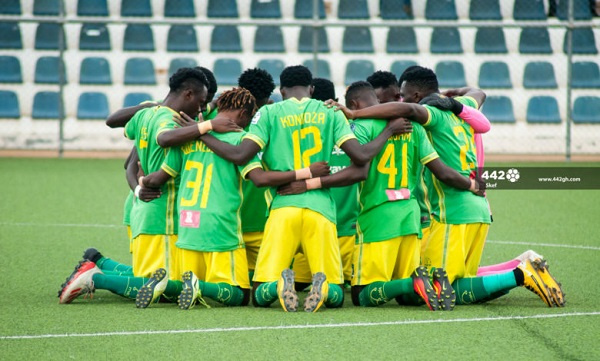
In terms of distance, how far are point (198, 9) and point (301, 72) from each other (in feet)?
44.2

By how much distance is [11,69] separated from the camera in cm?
1870

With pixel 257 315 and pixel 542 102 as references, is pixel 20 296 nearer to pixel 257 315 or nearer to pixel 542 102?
pixel 257 315

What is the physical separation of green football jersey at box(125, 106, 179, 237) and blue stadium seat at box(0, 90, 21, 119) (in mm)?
12172

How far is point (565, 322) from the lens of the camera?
5789 mm

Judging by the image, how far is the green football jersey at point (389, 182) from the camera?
6.41m

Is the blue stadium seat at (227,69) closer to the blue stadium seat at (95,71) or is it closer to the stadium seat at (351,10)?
the blue stadium seat at (95,71)

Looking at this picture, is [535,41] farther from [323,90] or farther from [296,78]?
[296,78]

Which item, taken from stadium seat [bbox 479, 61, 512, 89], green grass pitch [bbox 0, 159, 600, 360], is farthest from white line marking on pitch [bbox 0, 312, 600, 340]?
stadium seat [bbox 479, 61, 512, 89]

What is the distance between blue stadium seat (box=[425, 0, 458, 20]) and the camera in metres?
19.4

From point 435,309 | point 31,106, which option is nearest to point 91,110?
point 31,106

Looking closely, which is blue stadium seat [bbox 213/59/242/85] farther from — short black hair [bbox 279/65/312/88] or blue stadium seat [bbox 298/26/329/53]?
short black hair [bbox 279/65/312/88]

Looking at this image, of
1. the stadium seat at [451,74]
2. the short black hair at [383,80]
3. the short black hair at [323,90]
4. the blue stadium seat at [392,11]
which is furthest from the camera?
the blue stadium seat at [392,11]

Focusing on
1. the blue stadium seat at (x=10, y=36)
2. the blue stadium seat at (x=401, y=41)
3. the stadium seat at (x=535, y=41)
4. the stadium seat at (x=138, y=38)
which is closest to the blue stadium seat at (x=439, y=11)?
the blue stadium seat at (x=401, y=41)

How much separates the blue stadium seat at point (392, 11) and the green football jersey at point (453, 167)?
42.5 ft
